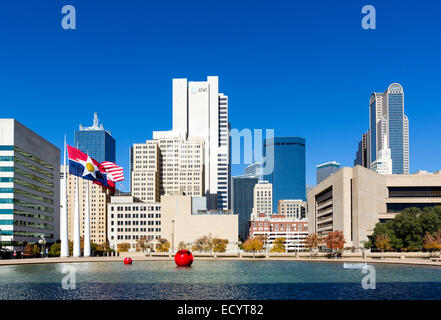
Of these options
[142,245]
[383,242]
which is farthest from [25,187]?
[383,242]

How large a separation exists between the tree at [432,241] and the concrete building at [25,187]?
10518 centimetres

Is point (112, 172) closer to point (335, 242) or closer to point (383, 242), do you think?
point (335, 242)

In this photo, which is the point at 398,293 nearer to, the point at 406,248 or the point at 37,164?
the point at 406,248

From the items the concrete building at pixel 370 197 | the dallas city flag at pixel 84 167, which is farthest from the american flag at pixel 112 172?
the concrete building at pixel 370 197

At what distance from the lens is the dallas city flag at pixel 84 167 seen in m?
98.1

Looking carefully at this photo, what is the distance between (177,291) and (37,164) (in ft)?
434

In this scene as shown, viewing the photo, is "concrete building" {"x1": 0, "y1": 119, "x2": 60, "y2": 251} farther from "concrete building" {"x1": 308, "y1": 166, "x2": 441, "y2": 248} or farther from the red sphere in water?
"concrete building" {"x1": 308, "y1": 166, "x2": 441, "y2": 248}

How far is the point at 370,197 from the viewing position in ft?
487

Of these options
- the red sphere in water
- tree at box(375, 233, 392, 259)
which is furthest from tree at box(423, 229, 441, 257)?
the red sphere in water

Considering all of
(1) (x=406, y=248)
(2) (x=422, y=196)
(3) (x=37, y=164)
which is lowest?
(1) (x=406, y=248)
